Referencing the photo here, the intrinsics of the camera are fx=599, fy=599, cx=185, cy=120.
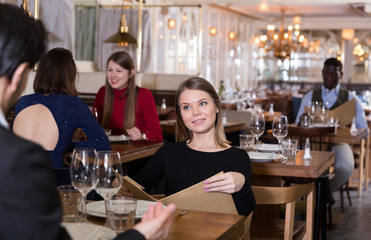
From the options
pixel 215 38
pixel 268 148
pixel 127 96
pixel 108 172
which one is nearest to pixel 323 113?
pixel 268 148

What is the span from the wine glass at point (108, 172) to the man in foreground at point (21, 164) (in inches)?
20.1

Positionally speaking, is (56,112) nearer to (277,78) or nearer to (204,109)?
(204,109)

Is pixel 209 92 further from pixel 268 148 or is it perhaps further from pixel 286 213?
pixel 268 148

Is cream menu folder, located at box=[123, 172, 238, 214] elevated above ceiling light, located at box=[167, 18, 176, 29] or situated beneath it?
situated beneath

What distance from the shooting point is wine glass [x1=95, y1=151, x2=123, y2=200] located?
5.81ft

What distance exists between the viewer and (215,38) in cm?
1543

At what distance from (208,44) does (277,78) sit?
711 cm

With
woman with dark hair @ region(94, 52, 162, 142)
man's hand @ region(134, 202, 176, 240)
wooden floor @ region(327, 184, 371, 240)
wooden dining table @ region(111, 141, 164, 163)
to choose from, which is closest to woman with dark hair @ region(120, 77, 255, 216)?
wooden dining table @ region(111, 141, 164, 163)

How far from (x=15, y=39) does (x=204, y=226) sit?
0.96m

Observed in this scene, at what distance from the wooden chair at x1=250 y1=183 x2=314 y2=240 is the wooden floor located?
182 centimetres

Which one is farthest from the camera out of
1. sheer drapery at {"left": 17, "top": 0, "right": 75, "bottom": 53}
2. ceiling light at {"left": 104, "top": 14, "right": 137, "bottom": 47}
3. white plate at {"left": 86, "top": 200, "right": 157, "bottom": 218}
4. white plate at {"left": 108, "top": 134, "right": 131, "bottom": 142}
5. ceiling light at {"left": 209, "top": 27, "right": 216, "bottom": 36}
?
ceiling light at {"left": 209, "top": 27, "right": 216, "bottom": 36}

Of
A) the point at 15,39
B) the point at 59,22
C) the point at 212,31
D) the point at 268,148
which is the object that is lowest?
the point at 268,148

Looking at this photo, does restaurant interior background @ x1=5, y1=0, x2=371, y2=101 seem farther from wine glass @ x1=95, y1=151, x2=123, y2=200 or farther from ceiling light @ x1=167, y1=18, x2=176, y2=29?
wine glass @ x1=95, y1=151, x2=123, y2=200

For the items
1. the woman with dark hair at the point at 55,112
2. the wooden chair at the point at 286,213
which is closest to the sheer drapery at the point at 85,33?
the woman with dark hair at the point at 55,112
